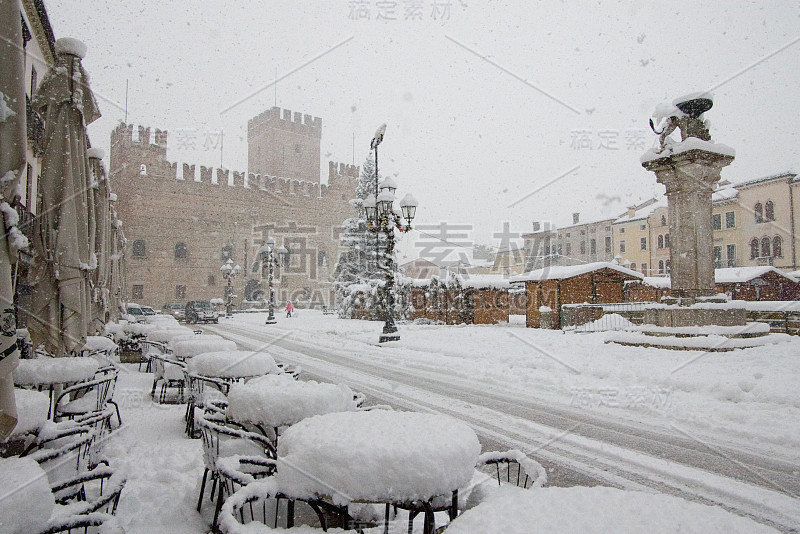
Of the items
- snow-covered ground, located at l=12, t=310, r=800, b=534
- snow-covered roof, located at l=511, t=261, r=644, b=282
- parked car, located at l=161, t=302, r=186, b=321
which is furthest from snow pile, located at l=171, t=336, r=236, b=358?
parked car, located at l=161, t=302, r=186, b=321

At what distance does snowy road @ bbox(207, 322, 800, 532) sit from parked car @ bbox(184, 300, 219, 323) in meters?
26.5

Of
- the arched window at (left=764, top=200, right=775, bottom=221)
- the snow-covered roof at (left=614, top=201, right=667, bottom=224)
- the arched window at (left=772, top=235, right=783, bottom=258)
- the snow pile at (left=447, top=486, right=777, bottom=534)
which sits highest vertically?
the snow-covered roof at (left=614, top=201, right=667, bottom=224)

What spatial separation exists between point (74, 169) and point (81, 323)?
5.47ft

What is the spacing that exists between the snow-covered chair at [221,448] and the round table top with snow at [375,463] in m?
0.78

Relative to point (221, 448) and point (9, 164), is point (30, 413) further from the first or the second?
point (9, 164)

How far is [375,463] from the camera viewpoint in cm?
206

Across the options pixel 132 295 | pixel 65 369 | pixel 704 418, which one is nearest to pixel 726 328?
pixel 704 418

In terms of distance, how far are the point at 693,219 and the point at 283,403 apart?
478 inches

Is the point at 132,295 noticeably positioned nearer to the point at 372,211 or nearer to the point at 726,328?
the point at 372,211

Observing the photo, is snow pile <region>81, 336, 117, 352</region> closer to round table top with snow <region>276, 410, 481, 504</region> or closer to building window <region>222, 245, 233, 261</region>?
round table top with snow <region>276, 410, 481, 504</region>

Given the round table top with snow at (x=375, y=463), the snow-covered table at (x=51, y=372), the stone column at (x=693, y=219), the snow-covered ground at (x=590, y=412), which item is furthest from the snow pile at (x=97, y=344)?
the stone column at (x=693, y=219)

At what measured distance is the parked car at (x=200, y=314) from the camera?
1306 inches

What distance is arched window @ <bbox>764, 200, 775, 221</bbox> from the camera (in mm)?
38312

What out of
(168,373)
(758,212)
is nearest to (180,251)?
(168,373)
